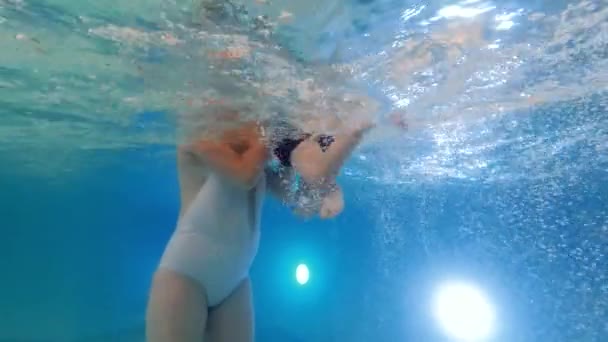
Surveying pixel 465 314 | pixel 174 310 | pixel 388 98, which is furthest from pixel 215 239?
pixel 465 314

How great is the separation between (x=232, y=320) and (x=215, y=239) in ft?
2.86

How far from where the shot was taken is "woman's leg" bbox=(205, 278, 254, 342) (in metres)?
4.75

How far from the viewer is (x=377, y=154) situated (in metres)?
17.7

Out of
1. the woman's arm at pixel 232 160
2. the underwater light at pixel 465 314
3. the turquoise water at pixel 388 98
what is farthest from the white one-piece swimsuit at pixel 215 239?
the underwater light at pixel 465 314

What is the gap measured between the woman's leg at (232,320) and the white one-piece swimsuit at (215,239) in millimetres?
95

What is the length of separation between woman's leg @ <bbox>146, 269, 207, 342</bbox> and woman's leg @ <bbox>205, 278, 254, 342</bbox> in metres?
0.26

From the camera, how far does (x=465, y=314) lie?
2748 cm

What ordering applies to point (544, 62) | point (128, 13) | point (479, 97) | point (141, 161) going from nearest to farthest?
point (128, 13), point (544, 62), point (479, 97), point (141, 161)

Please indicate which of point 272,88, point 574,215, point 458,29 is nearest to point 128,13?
point 272,88

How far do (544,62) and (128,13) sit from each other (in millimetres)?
6888

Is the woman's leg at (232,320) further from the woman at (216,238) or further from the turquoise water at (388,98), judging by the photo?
the turquoise water at (388,98)

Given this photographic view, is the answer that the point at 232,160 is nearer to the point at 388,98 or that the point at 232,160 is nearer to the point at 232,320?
the point at 232,320

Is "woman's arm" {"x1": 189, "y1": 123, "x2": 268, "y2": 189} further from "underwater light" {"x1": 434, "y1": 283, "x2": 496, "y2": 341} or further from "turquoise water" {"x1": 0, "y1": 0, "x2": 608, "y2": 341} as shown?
"underwater light" {"x1": 434, "y1": 283, "x2": 496, "y2": 341}

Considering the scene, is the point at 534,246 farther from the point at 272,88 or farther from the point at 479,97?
the point at 272,88
